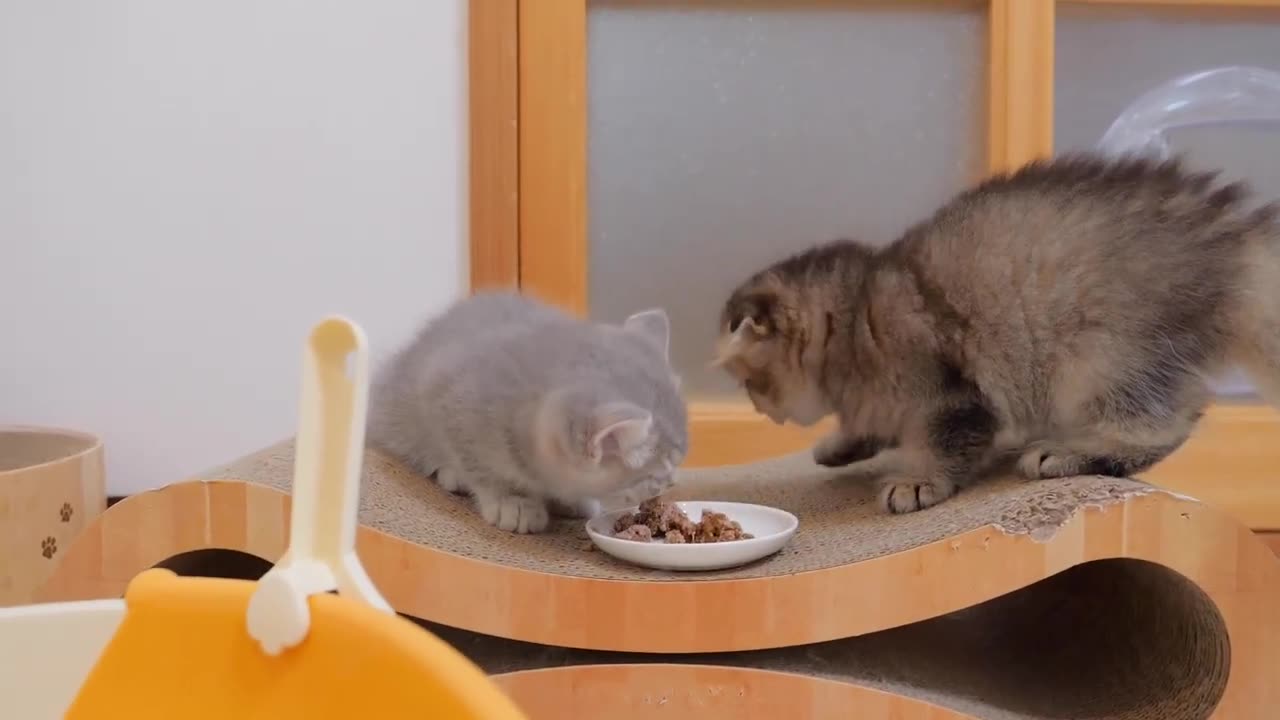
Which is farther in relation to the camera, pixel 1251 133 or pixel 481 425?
pixel 1251 133

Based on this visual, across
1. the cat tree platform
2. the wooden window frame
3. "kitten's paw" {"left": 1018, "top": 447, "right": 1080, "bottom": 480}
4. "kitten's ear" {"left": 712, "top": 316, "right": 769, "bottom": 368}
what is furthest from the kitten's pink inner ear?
the wooden window frame

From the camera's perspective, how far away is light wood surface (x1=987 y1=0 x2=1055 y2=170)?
6.52ft

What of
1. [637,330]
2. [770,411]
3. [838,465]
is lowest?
[838,465]

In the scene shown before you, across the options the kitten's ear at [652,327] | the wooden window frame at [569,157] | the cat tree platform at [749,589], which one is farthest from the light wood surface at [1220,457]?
the cat tree platform at [749,589]

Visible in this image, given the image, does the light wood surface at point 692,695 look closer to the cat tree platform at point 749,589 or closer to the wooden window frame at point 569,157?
the cat tree platform at point 749,589

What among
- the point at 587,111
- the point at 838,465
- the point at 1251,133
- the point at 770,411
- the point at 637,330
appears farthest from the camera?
the point at 1251,133

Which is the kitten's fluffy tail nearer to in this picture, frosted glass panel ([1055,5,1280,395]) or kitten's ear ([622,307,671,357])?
kitten's ear ([622,307,671,357])

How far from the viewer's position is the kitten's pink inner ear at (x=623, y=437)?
110cm

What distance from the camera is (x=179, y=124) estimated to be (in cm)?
188

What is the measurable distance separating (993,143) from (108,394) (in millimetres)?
1849

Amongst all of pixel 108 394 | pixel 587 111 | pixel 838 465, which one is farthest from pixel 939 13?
pixel 108 394

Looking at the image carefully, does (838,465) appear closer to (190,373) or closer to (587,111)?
(587,111)

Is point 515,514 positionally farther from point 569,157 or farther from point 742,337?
point 569,157

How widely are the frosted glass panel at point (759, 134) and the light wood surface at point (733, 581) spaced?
1.13 m
